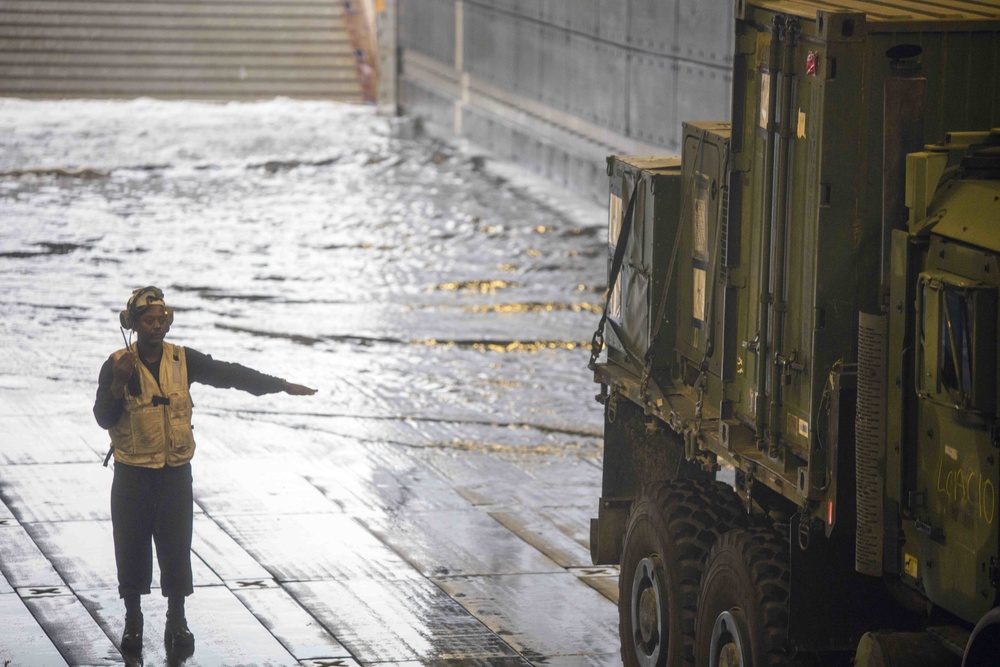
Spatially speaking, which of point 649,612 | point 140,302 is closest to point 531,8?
point 140,302

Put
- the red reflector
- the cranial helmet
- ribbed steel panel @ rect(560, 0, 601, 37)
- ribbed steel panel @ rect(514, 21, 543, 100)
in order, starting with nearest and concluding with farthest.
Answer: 1. the red reflector
2. the cranial helmet
3. ribbed steel panel @ rect(560, 0, 601, 37)
4. ribbed steel panel @ rect(514, 21, 543, 100)

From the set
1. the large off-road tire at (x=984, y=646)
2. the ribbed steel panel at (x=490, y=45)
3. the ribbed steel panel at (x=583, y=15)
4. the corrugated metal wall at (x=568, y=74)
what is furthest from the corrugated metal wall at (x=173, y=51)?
the large off-road tire at (x=984, y=646)

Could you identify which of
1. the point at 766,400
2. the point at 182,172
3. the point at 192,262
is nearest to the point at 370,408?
the point at 192,262

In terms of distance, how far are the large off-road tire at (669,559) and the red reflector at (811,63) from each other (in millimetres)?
2012

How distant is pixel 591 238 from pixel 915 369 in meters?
16.8

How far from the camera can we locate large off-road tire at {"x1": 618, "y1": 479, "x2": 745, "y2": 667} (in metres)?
7.25

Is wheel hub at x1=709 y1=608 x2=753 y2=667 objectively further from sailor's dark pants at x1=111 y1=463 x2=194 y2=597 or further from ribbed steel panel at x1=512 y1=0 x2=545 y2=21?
ribbed steel panel at x1=512 y1=0 x2=545 y2=21

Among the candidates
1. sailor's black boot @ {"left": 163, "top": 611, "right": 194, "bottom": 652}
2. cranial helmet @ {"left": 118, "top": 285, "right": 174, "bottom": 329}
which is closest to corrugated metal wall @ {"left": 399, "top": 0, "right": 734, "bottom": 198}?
cranial helmet @ {"left": 118, "top": 285, "right": 174, "bottom": 329}

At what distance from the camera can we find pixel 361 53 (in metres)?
35.4

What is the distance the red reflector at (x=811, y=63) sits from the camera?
6273mm

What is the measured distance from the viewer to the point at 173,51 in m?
34.4

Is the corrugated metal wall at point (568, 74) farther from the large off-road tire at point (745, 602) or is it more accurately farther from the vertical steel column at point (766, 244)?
the large off-road tire at point (745, 602)

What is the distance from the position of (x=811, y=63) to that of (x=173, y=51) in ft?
97.0

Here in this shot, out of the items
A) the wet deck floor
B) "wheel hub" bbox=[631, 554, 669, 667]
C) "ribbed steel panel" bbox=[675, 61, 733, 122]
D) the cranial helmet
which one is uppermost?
"ribbed steel panel" bbox=[675, 61, 733, 122]
